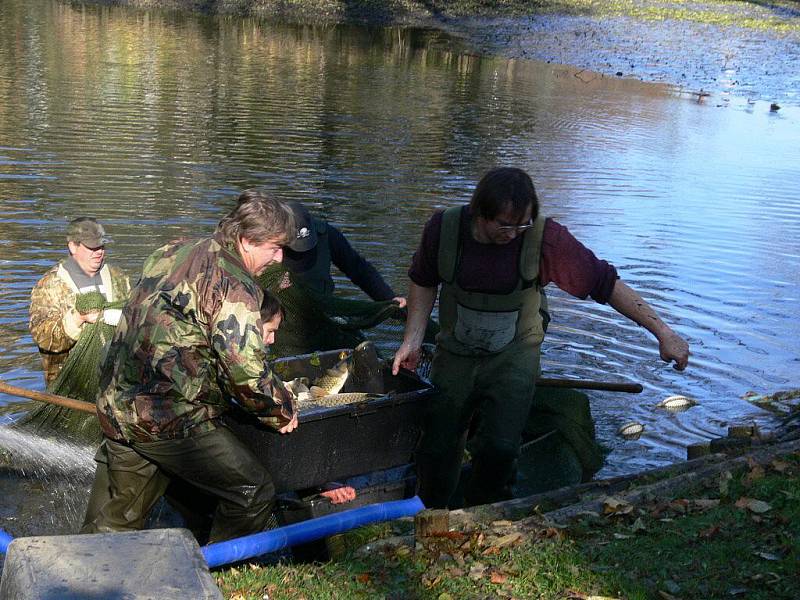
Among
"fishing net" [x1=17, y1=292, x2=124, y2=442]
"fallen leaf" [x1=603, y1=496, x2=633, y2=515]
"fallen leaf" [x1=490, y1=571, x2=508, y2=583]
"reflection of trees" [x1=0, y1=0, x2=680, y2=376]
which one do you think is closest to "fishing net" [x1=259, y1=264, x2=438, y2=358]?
"fishing net" [x1=17, y1=292, x2=124, y2=442]

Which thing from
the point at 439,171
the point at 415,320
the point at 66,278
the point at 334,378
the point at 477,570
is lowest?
the point at 439,171

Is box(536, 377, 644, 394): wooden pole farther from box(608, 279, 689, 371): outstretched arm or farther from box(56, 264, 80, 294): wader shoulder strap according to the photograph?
box(56, 264, 80, 294): wader shoulder strap

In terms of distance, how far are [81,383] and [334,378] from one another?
1.80 meters

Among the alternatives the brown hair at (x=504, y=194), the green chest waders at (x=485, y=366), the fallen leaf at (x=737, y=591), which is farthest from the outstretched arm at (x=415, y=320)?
the fallen leaf at (x=737, y=591)

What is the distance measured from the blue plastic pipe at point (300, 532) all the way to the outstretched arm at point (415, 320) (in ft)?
3.06

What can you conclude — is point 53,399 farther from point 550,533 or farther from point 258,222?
point 550,533

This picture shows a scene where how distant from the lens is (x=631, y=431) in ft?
26.8

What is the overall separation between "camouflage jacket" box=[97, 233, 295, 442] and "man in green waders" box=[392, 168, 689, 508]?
127cm

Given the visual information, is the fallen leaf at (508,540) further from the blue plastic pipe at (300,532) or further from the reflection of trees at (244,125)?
the reflection of trees at (244,125)

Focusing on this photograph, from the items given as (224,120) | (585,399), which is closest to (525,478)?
(585,399)

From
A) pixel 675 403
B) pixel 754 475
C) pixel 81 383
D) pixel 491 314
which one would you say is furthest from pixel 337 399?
pixel 675 403

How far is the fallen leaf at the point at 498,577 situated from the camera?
175 inches

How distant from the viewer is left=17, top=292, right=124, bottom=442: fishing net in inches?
262

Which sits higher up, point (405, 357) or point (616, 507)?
point (405, 357)
